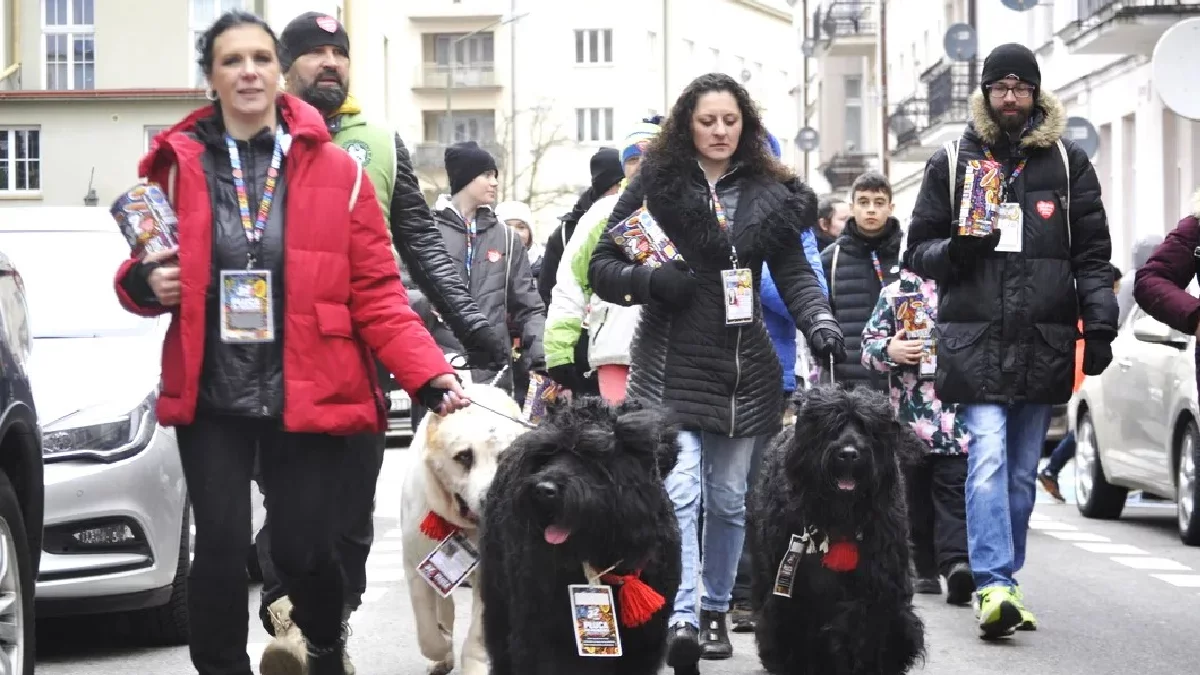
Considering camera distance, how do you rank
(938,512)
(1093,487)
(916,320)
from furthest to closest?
(1093,487), (938,512), (916,320)

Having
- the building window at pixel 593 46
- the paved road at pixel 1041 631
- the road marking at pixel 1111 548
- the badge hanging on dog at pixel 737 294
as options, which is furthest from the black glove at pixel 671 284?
the building window at pixel 593 46

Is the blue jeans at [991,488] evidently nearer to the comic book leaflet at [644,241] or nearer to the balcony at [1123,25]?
the comic book leaflet at [644,241]

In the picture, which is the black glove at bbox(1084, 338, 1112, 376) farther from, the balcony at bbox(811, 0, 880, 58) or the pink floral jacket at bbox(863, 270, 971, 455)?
the balcony at bbox(811, 0, 880, 58)

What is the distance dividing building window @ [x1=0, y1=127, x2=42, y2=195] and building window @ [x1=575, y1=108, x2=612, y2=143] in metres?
34.1

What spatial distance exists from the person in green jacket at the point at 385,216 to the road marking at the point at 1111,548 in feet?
21.3

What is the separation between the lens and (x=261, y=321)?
231 inches

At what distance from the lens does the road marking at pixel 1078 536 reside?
44.7ft

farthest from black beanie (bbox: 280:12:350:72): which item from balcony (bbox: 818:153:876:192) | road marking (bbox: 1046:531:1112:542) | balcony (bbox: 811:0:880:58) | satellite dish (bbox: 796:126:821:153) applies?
balcony (bbox: 818:153:876:192)

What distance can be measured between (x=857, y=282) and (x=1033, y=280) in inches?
105

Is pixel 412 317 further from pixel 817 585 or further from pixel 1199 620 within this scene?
pixel 1199 620

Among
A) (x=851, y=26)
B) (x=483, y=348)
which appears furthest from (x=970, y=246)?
(x=851, y=26)

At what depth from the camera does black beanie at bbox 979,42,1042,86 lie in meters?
8.74

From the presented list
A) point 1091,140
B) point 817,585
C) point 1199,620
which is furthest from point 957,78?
point 817,585

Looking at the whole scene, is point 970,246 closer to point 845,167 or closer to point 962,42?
point 962,42
